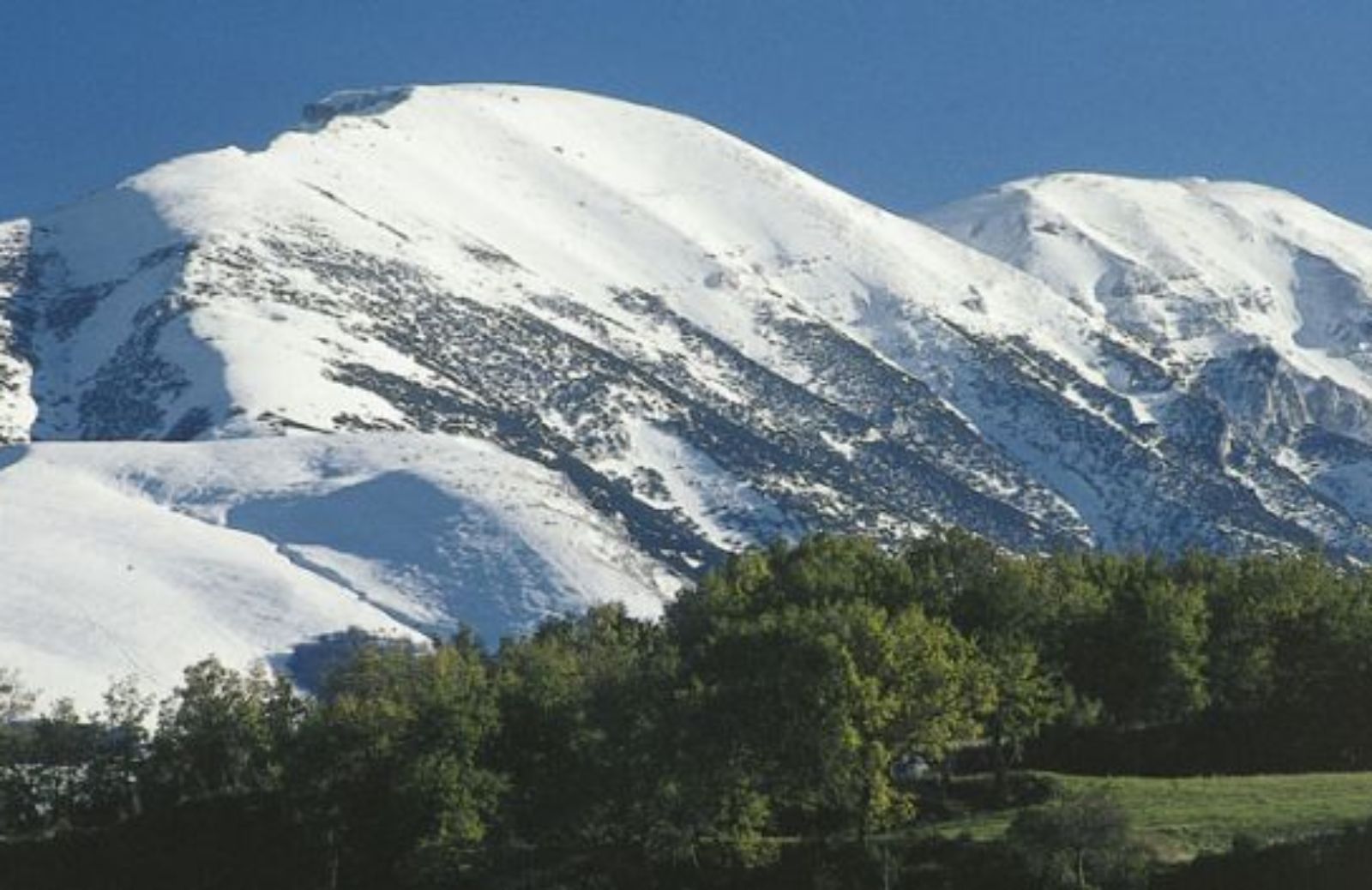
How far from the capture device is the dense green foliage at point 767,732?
10262 centimetres

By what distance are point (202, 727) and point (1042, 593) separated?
176ft

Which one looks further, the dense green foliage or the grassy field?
the dense green foliage

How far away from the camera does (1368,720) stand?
12438cm

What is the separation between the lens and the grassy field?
305ft

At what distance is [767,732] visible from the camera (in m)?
103

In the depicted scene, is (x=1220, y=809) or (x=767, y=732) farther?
(x=767, y=732)

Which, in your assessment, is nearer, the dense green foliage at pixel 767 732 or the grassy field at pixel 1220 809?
the grassy field at pixel 1220 809

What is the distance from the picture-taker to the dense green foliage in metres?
103

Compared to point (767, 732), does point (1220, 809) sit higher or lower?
lower

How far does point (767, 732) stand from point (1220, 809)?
21.1 metres

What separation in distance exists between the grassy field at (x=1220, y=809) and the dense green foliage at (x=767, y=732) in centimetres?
334

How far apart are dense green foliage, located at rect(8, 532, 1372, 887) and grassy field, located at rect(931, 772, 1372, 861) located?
3339mm

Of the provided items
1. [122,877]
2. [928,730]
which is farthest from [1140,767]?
[122,877]

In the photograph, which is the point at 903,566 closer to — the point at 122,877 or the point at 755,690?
the point at 755,690
